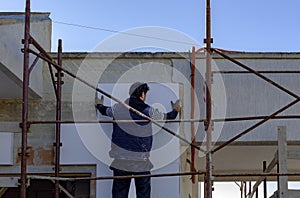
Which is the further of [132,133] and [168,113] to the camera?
[168,113]

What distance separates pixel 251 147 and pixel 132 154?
214 cm

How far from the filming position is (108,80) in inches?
312

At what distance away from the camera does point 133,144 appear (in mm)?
7242

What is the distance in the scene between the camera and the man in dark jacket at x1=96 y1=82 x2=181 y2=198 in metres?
7.25

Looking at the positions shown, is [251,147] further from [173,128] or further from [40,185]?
[40,185]

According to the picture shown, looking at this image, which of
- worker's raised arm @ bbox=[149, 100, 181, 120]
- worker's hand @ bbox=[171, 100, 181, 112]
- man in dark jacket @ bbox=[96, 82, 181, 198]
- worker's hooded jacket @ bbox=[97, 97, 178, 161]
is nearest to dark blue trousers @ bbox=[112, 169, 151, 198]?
man in dark jacket @ bbox=[96, 82, 181, 198]

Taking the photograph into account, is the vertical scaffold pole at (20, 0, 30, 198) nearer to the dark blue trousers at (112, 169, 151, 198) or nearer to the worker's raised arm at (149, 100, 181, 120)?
the dark blue trousers at (112, 169, 151, 198)

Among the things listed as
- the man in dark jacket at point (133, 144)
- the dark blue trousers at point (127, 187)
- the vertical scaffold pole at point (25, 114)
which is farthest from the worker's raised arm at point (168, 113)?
the vertical scaffold pole at point (25, 114)

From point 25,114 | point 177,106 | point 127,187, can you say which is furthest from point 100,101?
point 25,114

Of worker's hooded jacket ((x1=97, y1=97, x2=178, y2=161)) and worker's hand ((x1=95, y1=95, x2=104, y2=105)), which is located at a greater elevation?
worker's hand ((x1=95, y1=95, x2=104, y2=105))

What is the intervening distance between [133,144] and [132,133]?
12 cm

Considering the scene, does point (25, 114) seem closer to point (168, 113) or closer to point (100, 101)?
point (100, 101)

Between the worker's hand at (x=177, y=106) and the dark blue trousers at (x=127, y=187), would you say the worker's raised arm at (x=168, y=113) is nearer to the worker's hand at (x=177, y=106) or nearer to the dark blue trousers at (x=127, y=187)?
the worker's hand at (x=177, y=106)

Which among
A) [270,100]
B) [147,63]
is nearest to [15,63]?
[147,63]
